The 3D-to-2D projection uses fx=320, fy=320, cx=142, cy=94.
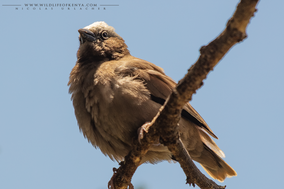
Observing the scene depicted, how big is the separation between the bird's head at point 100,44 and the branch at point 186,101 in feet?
6.08

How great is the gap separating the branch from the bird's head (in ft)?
6.08

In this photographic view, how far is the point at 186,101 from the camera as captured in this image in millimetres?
3346

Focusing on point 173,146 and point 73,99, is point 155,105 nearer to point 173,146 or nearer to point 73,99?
point 173,146

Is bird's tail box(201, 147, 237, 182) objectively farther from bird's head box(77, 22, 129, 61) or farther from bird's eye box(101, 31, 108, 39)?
bird's eye box(101, 31, 108, 39)

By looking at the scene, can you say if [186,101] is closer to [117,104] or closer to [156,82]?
[117,104]

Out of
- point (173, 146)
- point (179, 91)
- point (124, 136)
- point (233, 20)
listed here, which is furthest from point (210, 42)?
point (124, 136)

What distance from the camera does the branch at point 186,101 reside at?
2771mm

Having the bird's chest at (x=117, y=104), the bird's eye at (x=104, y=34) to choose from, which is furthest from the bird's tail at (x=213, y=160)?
the bird's eye at (x=104, y=34)

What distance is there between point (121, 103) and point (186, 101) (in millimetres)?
1187

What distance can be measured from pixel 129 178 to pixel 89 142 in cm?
101

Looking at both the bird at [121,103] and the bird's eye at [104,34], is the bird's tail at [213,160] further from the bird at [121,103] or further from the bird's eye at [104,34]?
the bird's eye at [104,34]

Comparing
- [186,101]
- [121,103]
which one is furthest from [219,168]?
[186,101]

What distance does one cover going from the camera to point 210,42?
9.77 feet

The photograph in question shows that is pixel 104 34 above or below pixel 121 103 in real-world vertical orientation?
above
